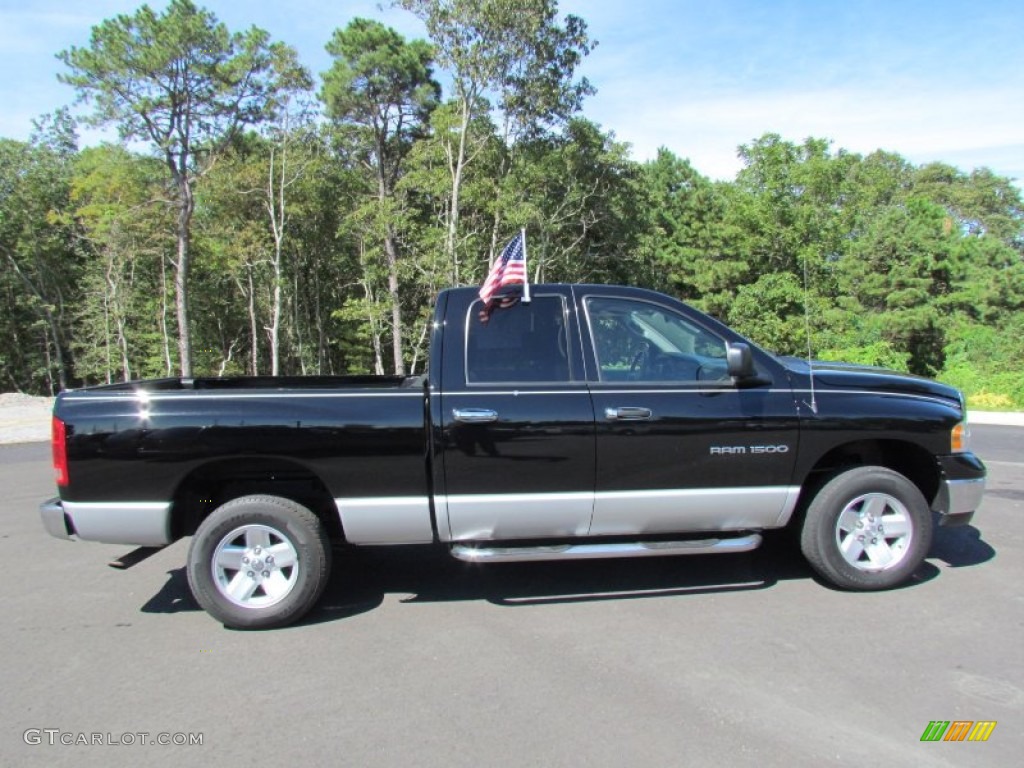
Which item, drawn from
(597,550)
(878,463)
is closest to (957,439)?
(878,463)

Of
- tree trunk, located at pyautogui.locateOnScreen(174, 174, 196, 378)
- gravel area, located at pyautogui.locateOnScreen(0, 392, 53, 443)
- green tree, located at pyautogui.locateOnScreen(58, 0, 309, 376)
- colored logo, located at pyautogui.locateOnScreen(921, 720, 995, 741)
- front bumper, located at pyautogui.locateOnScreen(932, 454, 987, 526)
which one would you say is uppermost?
green tree, located at pyautogui.locateOnScreen(58, 0, 309, 376)

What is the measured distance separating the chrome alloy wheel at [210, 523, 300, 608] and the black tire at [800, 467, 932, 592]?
129 inches

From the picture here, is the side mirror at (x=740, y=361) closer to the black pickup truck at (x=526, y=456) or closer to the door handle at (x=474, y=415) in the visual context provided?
the black pickup truck at (x=526, y=456)

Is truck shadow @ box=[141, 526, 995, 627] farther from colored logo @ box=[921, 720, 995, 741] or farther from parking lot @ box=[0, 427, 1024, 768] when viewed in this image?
colored logo @ box=[921, 720, 995, 741]

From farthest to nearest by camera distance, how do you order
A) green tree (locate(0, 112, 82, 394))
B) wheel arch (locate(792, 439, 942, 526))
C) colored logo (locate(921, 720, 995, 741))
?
green tree (locate(0, 112, 82, 394)) → wheel arch (locate(792, 439, 942, 526)) → colored logo (locate(921, 720, 995, 741))

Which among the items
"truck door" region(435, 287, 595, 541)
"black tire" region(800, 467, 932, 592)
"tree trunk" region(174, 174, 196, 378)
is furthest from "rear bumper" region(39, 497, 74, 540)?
"tree trunk" region(174, 174, 196, 378)

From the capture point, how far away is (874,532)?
4.42 m

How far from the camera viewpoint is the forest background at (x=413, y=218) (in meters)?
28.0

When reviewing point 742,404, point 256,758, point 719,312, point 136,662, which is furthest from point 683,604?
point 719,312

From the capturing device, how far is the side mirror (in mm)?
4098

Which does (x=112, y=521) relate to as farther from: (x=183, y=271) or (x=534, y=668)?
(x=183, y=271)

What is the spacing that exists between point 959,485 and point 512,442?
2928 millimetres

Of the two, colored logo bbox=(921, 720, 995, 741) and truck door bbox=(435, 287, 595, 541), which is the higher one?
truck door bbox=(435, 287, 595, 541)

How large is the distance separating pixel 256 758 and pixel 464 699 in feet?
3.05
